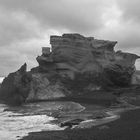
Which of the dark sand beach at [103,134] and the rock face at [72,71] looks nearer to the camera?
the dark sand beach at [103,134]

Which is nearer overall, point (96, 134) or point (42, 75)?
point (96, 134)

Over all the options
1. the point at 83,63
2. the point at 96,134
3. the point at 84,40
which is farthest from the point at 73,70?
the point at 96,134

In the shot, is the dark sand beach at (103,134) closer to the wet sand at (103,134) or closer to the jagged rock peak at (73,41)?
the wet sand at (103,134)

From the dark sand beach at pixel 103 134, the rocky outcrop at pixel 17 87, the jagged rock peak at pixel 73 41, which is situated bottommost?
the dark sand beach at pixel 103 134

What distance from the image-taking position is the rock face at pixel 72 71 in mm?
74394

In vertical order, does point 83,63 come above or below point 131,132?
above

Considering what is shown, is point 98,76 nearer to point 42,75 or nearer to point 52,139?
point 42,75

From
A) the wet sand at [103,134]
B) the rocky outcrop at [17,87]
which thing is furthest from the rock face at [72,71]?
the wet sand at [103,134]

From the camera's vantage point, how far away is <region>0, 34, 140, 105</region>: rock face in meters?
74.4

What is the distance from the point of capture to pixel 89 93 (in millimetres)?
74562

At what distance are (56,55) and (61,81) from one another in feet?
25.3

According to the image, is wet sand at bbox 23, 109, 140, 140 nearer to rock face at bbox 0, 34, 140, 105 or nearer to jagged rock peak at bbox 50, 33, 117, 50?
rock face at bbox 0, 34, 140, 105

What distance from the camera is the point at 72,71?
7950 centimetres

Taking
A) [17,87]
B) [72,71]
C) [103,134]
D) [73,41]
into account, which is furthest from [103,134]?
[73,41]
